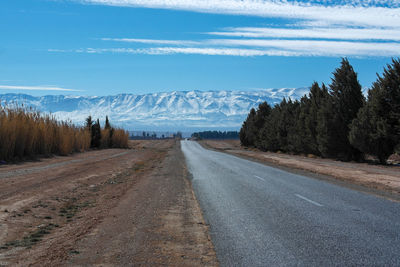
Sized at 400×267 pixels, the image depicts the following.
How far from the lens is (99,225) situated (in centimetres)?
875

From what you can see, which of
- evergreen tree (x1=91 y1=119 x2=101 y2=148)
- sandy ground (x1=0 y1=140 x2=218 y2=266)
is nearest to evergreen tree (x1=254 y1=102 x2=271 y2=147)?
evergreen tree (x1=91 y1=119 x2=101 y2=148)

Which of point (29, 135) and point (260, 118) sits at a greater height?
point (260, 118)

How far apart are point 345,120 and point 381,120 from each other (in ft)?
22.6

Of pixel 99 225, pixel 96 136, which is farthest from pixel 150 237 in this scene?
pixel 96 136

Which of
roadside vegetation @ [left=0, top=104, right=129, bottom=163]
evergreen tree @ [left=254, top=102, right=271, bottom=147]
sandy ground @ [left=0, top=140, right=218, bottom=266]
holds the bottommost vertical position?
sandy ground @ [left=0, top=140, right=218, bottom=266]

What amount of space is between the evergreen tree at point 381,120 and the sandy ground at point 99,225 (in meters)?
18.9

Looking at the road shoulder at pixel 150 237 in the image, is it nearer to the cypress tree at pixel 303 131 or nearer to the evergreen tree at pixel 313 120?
the evergreen tree at pixel 313 120

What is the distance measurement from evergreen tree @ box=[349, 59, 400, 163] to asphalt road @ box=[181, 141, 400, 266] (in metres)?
17.0

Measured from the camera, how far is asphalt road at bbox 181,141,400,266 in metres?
6.22

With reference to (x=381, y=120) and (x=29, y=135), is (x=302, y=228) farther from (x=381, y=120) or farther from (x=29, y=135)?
(x=381, y=120)

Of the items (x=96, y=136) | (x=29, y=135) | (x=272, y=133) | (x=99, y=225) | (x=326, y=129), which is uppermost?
(x=272, y=133)

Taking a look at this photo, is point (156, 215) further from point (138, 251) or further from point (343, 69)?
point (343, 69)

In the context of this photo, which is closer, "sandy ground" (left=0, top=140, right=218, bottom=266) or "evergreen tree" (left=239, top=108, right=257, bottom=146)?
"sandy ground" (left=0, top=140, right=218, bottom=266)

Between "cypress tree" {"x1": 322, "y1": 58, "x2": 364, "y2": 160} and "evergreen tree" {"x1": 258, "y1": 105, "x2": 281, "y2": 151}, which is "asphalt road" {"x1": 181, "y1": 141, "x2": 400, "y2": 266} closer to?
"cypress tree" {"x1": 322, "y1": 58, "x2": 364, "y2": 160}
